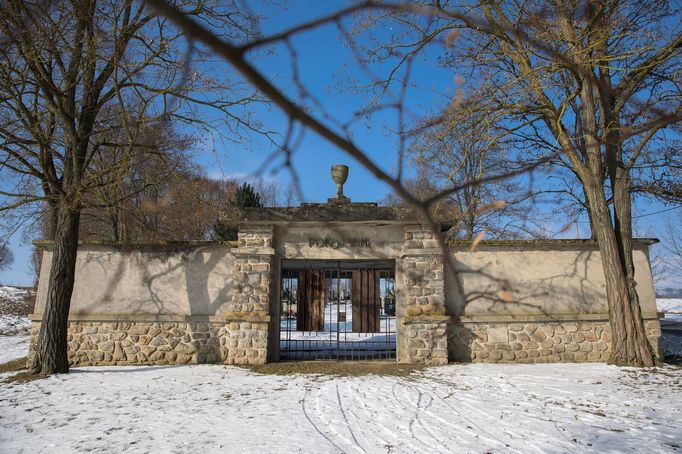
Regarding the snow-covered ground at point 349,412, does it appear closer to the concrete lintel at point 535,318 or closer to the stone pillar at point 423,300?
the stone pillar at point 423,300

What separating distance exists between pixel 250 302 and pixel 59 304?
3381 millimetres

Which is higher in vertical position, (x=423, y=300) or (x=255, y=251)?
(x=255, y=251)

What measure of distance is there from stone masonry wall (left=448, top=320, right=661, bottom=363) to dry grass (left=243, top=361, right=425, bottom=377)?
47.1 inches

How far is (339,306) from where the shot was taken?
9.16 m

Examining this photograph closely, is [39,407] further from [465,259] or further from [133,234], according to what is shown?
[133,234]

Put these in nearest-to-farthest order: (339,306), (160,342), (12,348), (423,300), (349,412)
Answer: (349,412), (423,300), (160,342), (339,306), (12,348)

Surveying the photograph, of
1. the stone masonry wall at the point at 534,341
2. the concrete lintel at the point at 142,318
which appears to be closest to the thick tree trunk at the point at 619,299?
the stone masonry wall at the point at 534,341

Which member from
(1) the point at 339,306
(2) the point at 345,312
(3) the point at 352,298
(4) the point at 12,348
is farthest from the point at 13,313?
(1) the point at 339,306

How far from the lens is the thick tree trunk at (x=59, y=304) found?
7801 millimetres

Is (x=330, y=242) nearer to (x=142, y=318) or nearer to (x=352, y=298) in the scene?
(x=142, y=318)

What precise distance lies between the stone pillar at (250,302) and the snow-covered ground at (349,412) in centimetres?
72

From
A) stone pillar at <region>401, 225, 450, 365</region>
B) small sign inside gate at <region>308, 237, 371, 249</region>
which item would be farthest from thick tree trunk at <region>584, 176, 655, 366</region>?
small sign inside gate at <region>308, 237, 371, 249</region>

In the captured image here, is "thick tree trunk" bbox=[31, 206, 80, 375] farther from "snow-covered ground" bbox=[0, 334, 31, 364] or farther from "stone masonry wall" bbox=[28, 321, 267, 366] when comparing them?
"snow-covered ground" bbox=[0, 334, 31, 364]

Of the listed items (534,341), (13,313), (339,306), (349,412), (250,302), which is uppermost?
(250,302)
